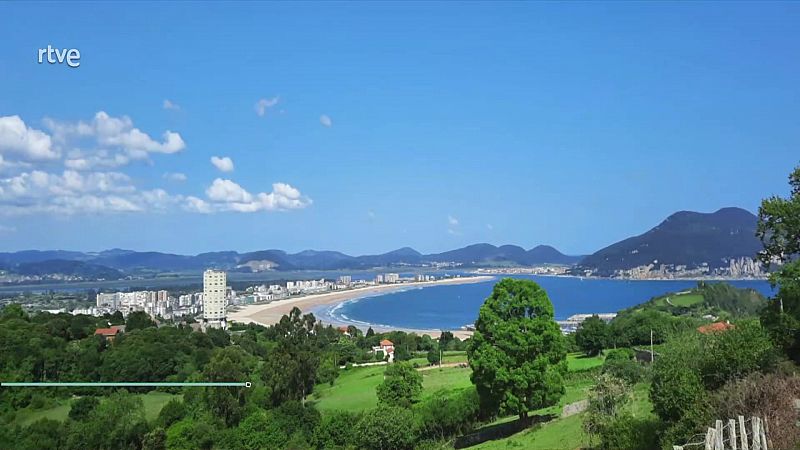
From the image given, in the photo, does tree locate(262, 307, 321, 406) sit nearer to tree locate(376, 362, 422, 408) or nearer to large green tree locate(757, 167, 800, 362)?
tree locate(376, 362, 422, 408)

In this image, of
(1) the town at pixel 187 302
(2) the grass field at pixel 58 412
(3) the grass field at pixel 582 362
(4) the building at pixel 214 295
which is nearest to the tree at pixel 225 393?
(2) the grass field at pixel 58 412

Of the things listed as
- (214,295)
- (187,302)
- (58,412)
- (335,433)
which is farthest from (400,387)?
(187,302)

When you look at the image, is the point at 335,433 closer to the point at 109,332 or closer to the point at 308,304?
the point at 109,332

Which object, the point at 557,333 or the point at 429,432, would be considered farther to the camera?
the point at 429,432

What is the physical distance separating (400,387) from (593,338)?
661 inches

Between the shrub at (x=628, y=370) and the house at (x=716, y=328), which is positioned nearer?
A: the house at (x=716, y=328)

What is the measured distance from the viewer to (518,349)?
1750cm

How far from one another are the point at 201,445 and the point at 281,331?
27106 mm

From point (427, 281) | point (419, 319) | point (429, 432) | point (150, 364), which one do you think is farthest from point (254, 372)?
point (427, 281)

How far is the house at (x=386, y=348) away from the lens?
159 feet

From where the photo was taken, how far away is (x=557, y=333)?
18.0m

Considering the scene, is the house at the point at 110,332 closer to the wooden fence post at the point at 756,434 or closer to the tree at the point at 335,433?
the tree at the point at 335,433

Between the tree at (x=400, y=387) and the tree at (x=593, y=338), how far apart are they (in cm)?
1548

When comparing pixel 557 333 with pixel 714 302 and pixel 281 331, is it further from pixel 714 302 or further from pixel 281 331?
pixel 714 302
